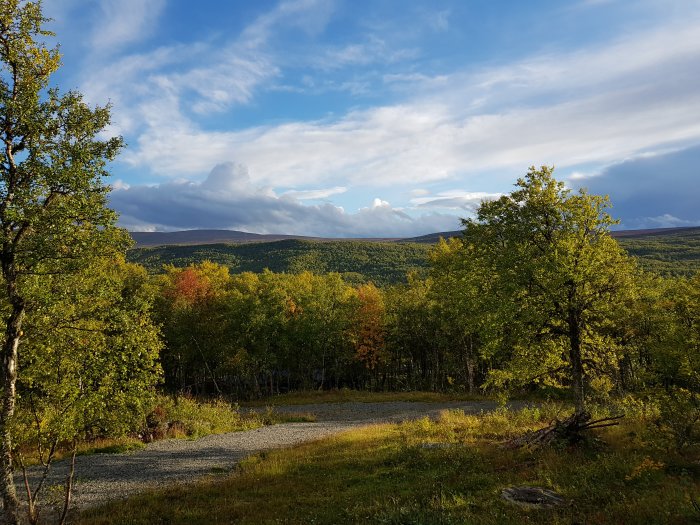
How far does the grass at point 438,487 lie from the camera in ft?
36.8

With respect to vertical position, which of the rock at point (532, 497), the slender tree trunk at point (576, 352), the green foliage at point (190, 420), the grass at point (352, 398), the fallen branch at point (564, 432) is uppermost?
the slender tree trunk at point (576, 352)

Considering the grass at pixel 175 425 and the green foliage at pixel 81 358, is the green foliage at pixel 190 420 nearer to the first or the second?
the grass at pixel 175 425

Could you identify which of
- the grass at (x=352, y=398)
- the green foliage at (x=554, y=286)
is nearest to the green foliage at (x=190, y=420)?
the grass at (x=352, y=398)

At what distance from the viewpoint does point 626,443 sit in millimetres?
17750

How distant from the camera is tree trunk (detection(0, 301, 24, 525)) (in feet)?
37.1

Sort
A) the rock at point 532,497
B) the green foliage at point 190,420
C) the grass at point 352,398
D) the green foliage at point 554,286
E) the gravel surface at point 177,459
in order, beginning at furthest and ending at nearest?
the grass at point 352,398 < the green foliage at point 190,420 < the green foliage at point 554,286 < the gravel surface at point 177,459 < the rock at point 532,497

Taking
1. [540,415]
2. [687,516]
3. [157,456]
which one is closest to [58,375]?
[157,456]

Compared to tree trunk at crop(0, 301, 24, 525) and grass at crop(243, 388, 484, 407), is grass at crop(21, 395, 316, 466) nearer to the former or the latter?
tree trunk at crop(0, 301, 24, 525)

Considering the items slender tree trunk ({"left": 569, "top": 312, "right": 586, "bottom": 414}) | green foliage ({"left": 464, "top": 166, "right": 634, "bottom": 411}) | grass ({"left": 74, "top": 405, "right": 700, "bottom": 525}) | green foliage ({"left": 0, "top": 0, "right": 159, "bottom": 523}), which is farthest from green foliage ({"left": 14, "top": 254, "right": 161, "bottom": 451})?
slender tree trunk ({"left": 569, "top": 312, "right": 586, "bottom": 414})

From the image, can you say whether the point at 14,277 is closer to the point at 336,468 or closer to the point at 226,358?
the point at 336,468

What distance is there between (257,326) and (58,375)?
4575 cm

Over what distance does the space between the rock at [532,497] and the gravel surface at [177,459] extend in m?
13.4

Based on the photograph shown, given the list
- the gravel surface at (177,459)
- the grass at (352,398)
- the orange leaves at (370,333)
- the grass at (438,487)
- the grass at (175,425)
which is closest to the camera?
the grass at (438,487)

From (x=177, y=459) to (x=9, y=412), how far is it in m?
12.6
